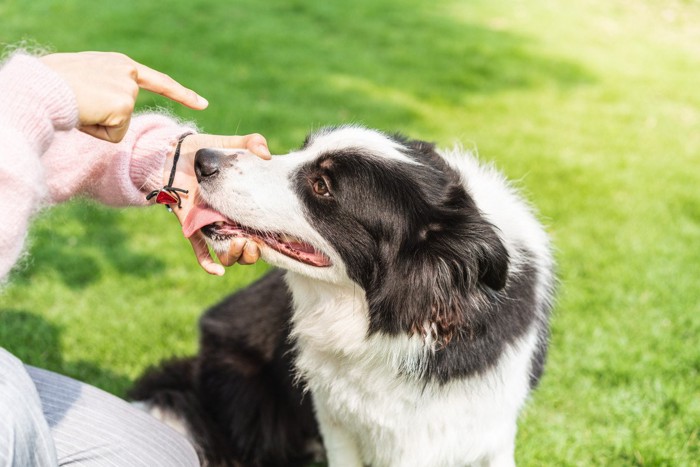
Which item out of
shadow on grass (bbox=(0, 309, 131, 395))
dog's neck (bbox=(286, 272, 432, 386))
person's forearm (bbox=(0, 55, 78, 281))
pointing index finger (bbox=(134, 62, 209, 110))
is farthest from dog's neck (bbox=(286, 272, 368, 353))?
shadow on grass (bbox=(0, 309, 131, 395))

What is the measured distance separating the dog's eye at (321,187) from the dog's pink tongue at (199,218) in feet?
0.97

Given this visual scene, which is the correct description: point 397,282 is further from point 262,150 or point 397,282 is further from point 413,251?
point 262,150

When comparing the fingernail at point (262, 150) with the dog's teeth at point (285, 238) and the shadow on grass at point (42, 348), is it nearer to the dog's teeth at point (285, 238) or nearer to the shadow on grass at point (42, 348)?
the dog's teeth at point (285, 238)

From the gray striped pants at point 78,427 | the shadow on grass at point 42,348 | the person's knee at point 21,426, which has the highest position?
the person's knee at point 21,426

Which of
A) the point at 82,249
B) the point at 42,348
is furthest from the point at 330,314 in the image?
the point at 82,249

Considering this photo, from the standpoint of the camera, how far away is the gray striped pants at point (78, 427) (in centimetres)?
173

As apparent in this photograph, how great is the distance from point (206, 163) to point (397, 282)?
2.23ft

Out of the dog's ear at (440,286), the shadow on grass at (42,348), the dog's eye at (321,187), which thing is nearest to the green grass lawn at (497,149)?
the shadow on grass at (42,348)

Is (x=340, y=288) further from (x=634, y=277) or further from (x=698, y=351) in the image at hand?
(x=634, y=277)

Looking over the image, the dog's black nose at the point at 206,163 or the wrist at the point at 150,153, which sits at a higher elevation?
the dog's black nose at the point at 206,163

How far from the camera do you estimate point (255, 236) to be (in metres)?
2.17

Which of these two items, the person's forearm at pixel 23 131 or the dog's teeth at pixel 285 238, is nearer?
the person's forearm at pixel 23 131

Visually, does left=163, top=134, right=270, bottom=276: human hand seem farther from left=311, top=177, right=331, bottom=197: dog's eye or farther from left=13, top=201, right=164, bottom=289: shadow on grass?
left=13, top=201, right=164, bottom=289: shadow on grass

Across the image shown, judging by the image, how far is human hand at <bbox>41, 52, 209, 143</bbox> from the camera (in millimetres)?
1670
